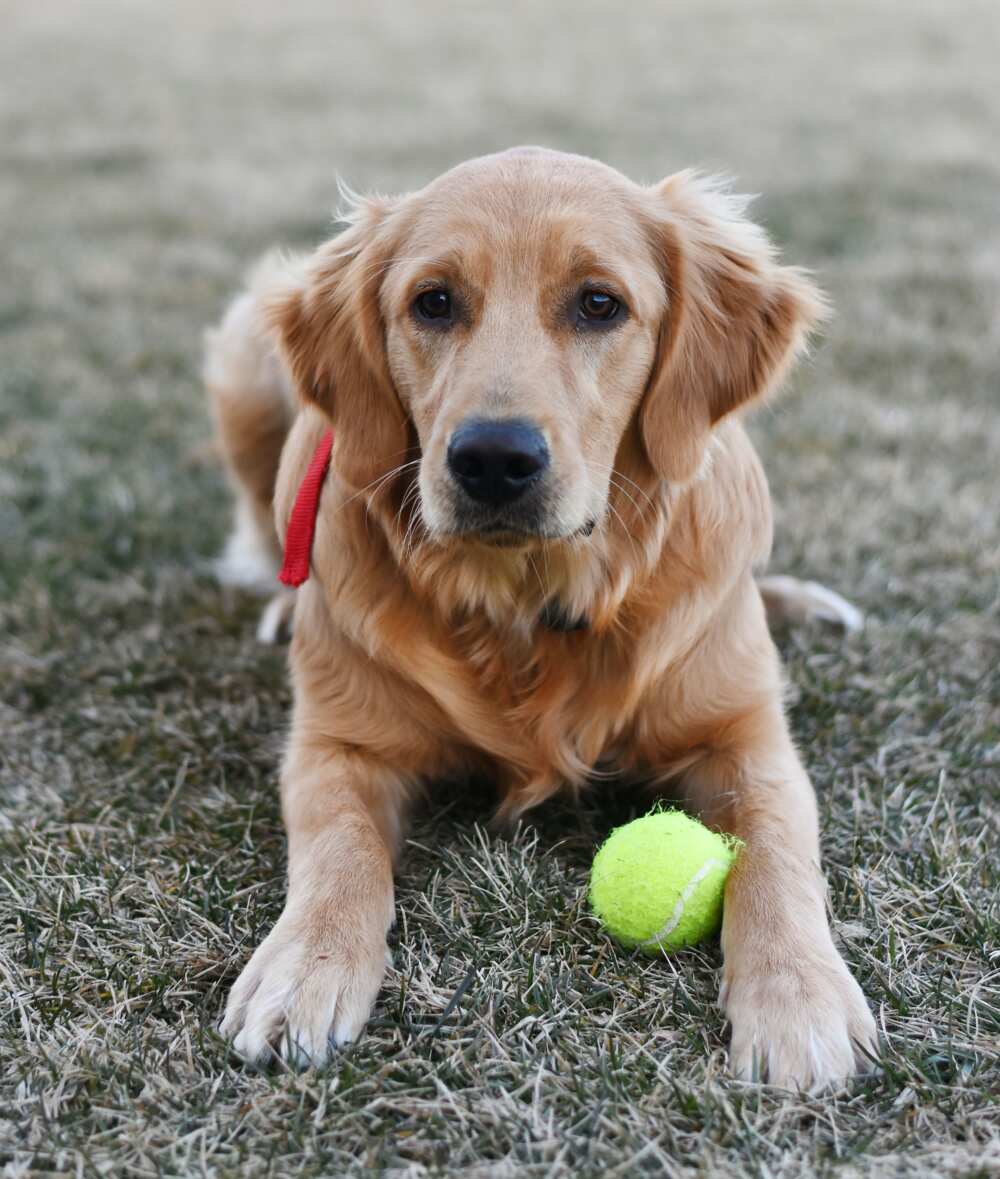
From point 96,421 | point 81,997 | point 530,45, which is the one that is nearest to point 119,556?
point 96,421

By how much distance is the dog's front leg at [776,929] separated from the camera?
2016 millimetres

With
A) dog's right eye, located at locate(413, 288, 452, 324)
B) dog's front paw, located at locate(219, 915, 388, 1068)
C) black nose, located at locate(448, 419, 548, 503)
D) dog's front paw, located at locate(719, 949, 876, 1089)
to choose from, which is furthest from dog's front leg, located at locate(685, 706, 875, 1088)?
dog's right eye, located at locate(413, 288, 452, 324)

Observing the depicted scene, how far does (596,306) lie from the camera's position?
2553 millimetres

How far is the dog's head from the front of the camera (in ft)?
7.76

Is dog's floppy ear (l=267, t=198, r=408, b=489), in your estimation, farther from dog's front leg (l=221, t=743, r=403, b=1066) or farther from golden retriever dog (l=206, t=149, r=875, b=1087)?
dog's front leg (l=221, t=743, r=403, b=1066)

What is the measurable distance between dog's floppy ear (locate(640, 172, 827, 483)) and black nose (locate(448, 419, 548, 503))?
414mm

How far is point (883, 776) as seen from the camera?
291 cm

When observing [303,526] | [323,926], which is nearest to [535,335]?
[303,526]

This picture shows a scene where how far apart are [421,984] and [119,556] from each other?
2377 mm

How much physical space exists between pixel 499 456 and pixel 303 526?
29.1 inches

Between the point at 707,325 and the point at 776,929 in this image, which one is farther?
the point at 707,325

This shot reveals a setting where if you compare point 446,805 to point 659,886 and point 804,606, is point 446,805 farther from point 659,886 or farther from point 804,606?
point 804,606

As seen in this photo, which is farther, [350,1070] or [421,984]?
[421,984]

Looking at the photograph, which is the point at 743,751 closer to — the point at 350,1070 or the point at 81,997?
the point at 350,1070
